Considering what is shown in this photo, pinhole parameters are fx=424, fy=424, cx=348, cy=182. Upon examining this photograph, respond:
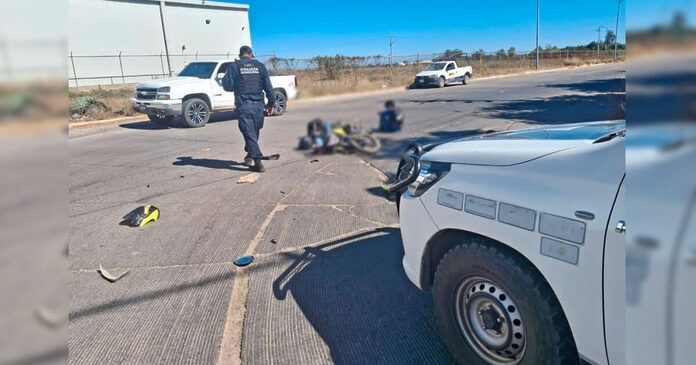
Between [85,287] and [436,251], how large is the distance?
2.52 metres

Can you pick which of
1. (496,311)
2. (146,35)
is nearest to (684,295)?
(496,311)

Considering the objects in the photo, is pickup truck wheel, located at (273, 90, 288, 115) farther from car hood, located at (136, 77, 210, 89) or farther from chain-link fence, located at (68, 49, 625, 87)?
car hood, located at (136, 77, 210, 89)

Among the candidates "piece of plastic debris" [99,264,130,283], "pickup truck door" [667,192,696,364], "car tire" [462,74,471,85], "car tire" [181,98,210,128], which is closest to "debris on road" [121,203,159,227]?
"piece of plastic debris" [99,264,130,283]

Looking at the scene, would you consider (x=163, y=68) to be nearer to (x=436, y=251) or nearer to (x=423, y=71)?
(x=423, y=71)

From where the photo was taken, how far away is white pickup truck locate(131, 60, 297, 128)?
979 mm

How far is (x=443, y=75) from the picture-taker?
1051mm

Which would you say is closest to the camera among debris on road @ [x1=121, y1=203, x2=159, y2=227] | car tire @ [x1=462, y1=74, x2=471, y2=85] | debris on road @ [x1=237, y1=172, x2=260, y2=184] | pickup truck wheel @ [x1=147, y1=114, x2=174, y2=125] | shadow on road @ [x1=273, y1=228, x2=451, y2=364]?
car tire @ [x1=462, y1=74, x2=471, y2=85]

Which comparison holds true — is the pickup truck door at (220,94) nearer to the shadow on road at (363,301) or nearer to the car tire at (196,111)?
the car tire at (196,111)

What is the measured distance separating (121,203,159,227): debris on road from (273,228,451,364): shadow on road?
168cm

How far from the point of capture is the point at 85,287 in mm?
3014

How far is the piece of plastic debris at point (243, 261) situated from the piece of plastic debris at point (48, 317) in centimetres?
244

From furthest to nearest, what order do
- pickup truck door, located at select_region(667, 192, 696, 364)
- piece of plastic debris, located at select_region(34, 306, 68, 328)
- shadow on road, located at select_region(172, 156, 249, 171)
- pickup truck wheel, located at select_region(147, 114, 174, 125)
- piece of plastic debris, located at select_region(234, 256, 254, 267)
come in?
1. piece of plastic debris, located at select_region(234, 256, 254, 267)
2. shadow on road, located at select_region(172, 156, 249, 171)
3. pickup truck wheel, located at select_region(147, 114, 174, 125)
4. piece of plastic debris, located at select_region(34, 306, 68, 328)
5. pickup truck door, located at select_region(667, 192, 696, 364)

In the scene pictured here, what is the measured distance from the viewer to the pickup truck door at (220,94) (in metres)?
1.19

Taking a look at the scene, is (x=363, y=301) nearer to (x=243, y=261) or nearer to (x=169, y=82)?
(x=243, y=261)
